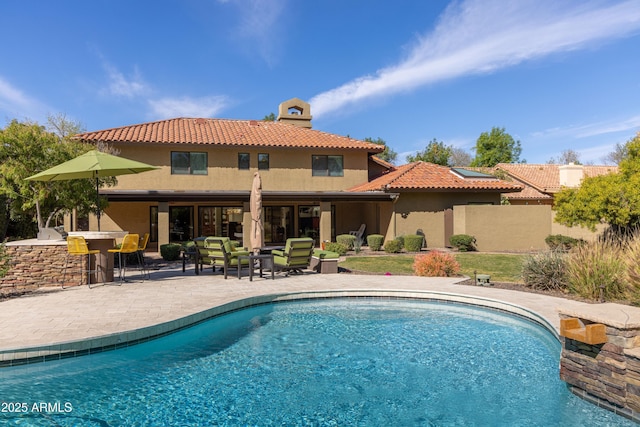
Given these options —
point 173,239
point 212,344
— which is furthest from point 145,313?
point 173,239

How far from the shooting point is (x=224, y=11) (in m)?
18.5

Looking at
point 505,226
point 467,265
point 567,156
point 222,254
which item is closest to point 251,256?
point 222,254

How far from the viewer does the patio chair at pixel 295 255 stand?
40.2ft

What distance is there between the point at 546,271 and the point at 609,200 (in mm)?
9595

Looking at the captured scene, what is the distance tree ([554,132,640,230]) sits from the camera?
16891 mm

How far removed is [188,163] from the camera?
22406 millimetres

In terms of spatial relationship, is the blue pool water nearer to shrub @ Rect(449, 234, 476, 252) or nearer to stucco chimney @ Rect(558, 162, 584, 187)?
shrub @ Rect(449, 234, 476, 252)

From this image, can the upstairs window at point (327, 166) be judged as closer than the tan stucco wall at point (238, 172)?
No

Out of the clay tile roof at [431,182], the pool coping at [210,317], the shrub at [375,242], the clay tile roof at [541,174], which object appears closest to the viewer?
the pool coping at [210,317]

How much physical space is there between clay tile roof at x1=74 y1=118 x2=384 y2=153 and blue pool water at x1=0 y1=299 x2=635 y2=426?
644 inches

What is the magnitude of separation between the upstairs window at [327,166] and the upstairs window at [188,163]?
6.30 m

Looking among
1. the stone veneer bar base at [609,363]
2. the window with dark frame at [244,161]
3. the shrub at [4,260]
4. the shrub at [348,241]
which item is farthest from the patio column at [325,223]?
the stone veneer bar base at [609,363]

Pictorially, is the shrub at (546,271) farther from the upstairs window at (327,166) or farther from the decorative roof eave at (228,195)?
the upstairs window at (327,166)

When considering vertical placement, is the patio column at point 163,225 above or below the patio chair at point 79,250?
above
